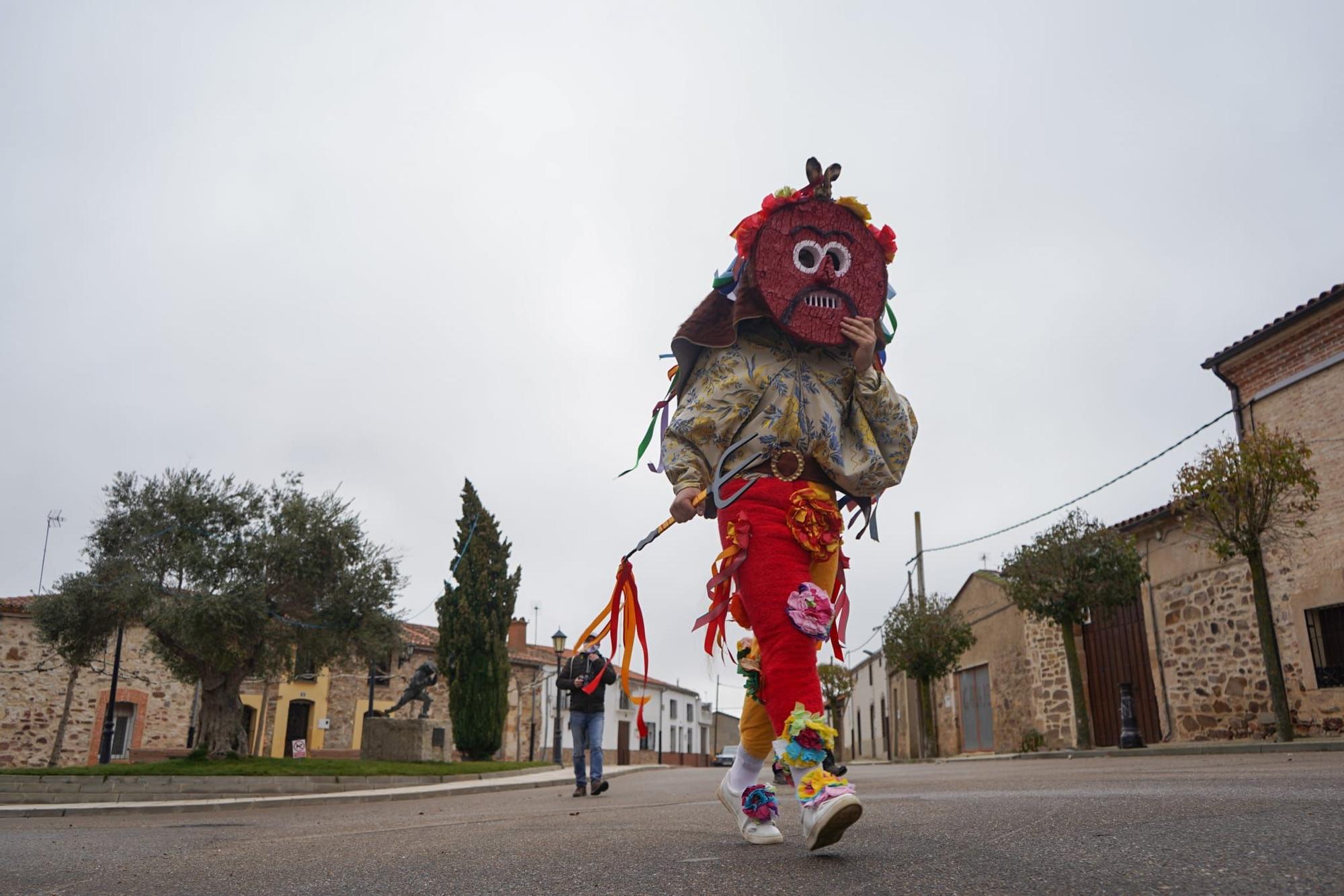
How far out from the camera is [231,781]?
1227cm

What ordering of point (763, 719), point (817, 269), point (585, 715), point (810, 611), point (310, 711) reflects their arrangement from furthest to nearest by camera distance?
point (310, 711) → point (585, 715) → point (817, 269) → point (763, 719) → point (810, 611)

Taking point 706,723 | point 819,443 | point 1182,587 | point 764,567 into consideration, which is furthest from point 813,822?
point 706,723

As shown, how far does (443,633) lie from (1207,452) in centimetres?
1781

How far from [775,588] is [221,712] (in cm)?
1630

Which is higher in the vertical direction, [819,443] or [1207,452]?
[1207,452]

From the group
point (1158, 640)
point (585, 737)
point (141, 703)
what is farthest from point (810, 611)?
point (141, 703)

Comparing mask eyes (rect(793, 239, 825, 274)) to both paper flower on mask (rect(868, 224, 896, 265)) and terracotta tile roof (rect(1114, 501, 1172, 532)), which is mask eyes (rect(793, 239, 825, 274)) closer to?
paper flower on mask (rect(868, 224, 896, 265))

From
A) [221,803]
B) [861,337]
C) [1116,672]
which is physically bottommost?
[221,803]

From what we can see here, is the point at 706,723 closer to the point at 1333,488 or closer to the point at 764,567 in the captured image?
the point at 1333,488

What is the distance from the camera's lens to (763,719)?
292 cm

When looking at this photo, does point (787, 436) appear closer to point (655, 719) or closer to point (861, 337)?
point (861, 337)

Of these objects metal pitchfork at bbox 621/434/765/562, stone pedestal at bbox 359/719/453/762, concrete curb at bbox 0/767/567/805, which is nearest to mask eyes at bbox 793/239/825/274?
metal pitchfork at bbox 621/434/765/562

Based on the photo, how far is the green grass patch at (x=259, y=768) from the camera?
12.5 metres

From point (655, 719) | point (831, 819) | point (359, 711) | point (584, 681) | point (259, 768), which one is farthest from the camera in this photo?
point (655, 719)
